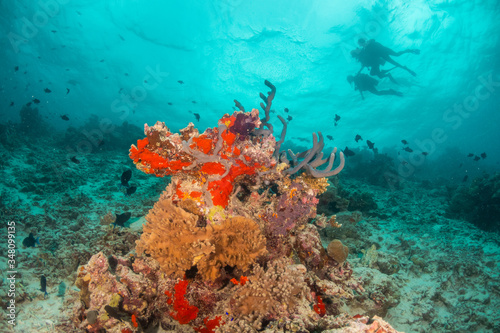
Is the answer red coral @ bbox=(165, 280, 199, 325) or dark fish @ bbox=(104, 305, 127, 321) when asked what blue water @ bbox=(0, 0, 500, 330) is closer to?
dark fish @ bbox=(104, 305, 127, 321)

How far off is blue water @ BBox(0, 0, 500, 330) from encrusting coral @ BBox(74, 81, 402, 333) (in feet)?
15.1

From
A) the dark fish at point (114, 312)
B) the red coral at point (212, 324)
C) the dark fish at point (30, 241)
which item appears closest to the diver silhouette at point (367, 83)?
the red coral at point (212, 324)

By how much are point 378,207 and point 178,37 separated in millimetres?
33128

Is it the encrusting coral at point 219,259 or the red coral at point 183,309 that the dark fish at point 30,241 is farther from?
the red coral at point 183,309

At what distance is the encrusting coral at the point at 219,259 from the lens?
248 centimetres

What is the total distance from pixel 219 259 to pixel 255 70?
1333 inches

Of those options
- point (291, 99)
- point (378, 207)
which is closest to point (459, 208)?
point (378, 207)

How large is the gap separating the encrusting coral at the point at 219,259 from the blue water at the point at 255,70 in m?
4.59

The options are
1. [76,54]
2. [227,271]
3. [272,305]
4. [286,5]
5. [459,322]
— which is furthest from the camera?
[76,54]

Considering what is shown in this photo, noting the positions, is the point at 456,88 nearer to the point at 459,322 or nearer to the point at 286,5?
the point at 286,5

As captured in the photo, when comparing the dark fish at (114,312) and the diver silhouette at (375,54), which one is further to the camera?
the diver silhouette at (375,54)

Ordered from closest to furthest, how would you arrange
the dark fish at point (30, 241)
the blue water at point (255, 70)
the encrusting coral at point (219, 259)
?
the encrusting coral at point (219, 259) → the dark fish at point (30, 241) → the blue water at point (255, 70)

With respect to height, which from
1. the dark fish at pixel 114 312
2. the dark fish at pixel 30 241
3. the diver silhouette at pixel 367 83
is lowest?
the dark fish at pixel 114 312

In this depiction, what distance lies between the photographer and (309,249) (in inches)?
137
